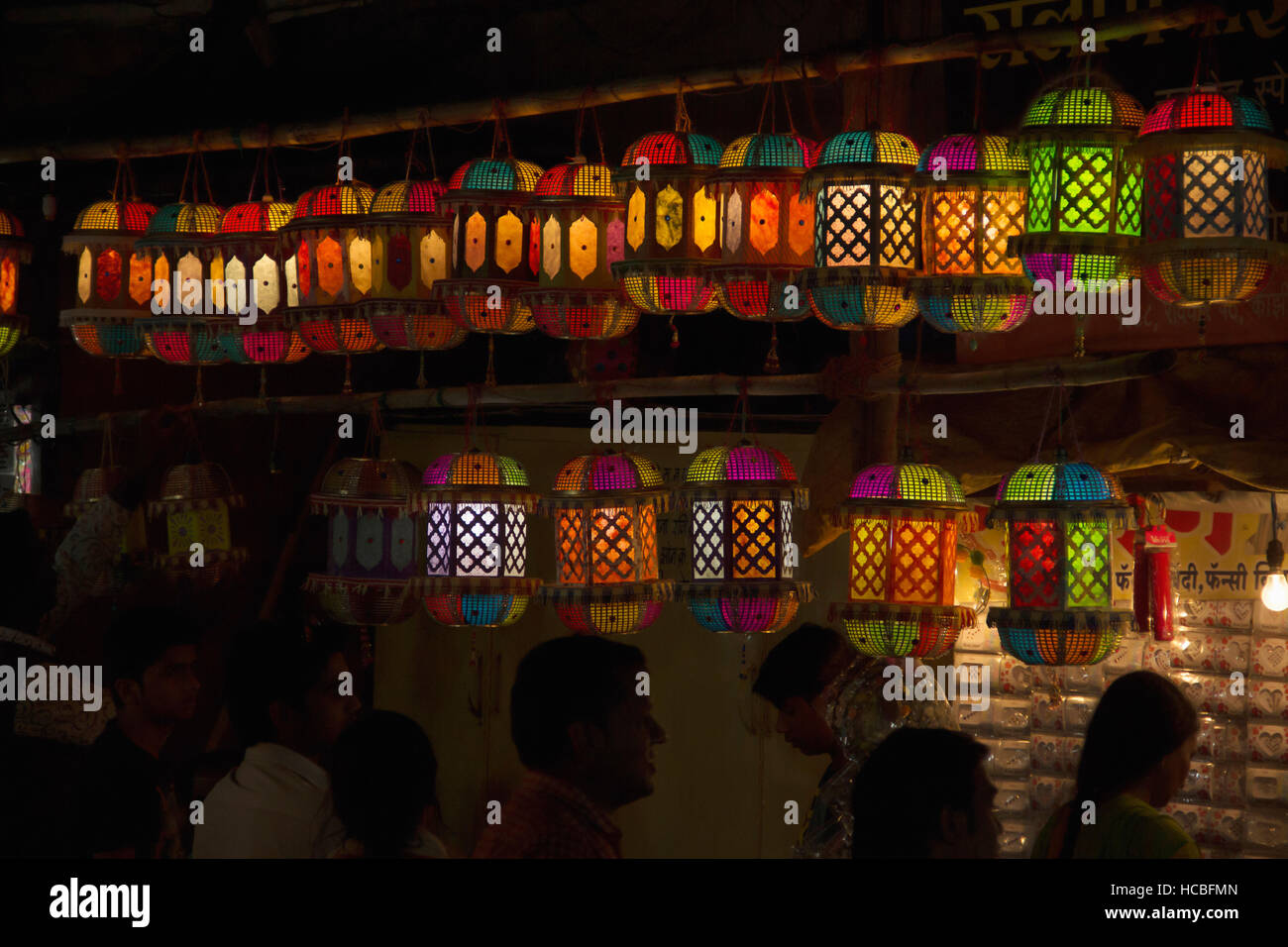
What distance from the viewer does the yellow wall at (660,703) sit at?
8.30 meters

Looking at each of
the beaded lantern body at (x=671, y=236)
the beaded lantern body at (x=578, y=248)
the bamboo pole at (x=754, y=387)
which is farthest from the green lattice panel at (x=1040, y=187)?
the beaded lantern body at (x=578, y=248)

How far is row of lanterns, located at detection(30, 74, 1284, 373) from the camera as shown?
4.57 metres

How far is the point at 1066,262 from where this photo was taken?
15.3ft

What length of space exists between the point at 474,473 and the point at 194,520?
1.85 metres

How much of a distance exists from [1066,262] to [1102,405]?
1.43m

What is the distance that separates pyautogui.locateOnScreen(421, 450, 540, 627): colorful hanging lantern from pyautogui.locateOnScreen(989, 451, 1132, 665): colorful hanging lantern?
6.21ft

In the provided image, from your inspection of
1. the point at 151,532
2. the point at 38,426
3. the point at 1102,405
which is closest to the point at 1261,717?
the point at 1102,405

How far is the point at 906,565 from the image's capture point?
5352mm

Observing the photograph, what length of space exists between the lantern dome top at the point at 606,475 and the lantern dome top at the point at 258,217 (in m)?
1.66

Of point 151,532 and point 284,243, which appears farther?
point 151,532

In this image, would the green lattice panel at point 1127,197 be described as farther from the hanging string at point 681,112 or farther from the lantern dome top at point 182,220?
the lantern dome top at point 182,220

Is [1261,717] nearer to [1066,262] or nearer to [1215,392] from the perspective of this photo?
[1215,392]

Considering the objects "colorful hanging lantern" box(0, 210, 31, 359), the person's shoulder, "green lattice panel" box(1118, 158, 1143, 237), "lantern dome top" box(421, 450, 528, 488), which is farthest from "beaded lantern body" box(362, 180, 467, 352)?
the person's shoulder

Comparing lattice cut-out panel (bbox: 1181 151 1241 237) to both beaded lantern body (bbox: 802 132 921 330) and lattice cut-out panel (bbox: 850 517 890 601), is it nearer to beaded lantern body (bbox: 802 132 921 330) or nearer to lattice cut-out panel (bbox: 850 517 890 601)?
beaded lantern body (bbox: 802 132 921 330)
